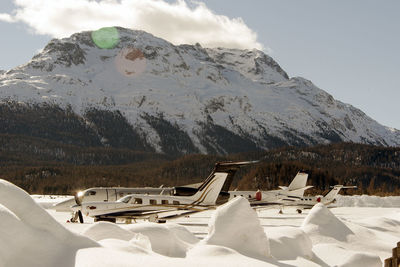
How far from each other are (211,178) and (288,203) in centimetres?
Result: 1765

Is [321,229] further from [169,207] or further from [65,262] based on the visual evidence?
[169,207]

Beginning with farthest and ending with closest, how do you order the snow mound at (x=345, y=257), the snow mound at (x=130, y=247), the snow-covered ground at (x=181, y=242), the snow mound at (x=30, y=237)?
the snow mound at (x=345, y=257) < the snow mound at (x=130, y=247) < the snow-covered ground at (x=181, y=242) < the snow mound at (x=30, y=237)

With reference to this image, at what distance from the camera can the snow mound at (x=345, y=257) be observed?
44.4ft

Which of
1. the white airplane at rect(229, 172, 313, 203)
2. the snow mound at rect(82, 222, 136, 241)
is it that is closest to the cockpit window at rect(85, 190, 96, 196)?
the white airplane at rect(229, 172, 313, 203)

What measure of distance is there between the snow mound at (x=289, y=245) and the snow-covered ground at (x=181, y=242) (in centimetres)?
3

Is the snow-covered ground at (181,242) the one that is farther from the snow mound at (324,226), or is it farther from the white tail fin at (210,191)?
the white tail fin at (210,191)

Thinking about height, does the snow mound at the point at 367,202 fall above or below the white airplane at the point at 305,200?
below

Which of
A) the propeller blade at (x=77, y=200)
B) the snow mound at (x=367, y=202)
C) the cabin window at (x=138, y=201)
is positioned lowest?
the snow mound at (x=367, y=202)

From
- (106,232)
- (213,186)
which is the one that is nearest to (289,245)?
(106,232)

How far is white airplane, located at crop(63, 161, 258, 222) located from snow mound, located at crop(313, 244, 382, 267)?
15.4 meters

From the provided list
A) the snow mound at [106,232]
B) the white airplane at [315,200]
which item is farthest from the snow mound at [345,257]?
the white airplane at [315,200]

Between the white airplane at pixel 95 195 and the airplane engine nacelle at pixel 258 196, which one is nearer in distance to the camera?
the white airplane at pixel 95 195

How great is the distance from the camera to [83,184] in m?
146

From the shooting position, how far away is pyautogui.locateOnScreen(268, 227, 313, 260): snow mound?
1339 cm
